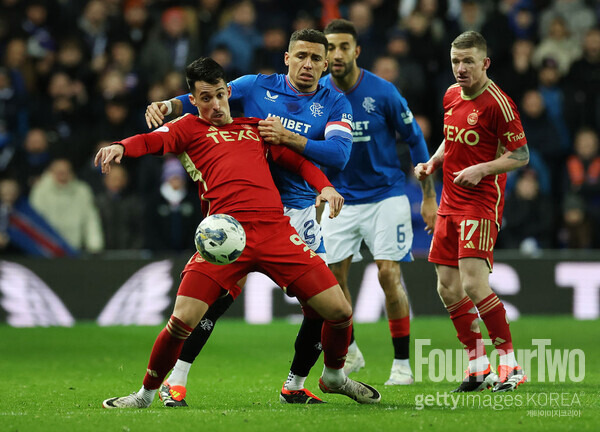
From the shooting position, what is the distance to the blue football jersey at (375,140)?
26.5ft

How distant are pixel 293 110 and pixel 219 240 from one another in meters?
1.40

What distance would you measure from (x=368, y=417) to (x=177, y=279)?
7.08 meters

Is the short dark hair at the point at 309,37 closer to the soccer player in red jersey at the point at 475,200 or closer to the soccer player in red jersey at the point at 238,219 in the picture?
the soccer player in red jersey at the point at 238,219

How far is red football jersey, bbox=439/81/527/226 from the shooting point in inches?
273

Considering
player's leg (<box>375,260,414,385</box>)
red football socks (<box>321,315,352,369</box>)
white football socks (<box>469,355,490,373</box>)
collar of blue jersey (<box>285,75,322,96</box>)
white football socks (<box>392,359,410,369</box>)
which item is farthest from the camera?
player's leg (<box>375,260,414,385</box>)

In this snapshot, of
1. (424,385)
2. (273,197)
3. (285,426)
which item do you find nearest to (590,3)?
(424,385)

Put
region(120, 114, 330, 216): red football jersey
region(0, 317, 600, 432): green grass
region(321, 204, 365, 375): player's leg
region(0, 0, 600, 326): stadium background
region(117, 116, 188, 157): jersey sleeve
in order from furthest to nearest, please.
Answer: region(0, 0, 600, 326): stadium background < region(321, 204, 365, 375): player's leg < region(120, 114, 330, 216): red football jersey < region(117, 116, 188, 157): jersey sleeve < region(0, 317, 600, 432): green grass

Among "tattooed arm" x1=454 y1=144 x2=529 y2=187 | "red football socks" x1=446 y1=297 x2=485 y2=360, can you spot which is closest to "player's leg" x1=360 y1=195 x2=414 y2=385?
"red football socks" x1=446 y1=297 x2=485 y2=360

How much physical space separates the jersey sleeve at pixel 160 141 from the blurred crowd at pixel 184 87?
651 centimetres

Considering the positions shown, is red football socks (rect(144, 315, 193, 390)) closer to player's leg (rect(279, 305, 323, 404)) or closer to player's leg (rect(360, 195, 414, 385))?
player's leg (rect(279, 305, 323, 404))

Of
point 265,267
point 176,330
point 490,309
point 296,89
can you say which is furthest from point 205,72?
point 490,309

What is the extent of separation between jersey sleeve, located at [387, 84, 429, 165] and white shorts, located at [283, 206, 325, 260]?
67.4 inches

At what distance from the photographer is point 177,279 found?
40.8 feet

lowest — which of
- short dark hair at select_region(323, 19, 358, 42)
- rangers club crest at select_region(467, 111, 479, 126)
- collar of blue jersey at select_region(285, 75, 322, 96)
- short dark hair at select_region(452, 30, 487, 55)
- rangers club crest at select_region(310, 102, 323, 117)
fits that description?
rangers club crest at select_region(467, 111, 479, 126)
